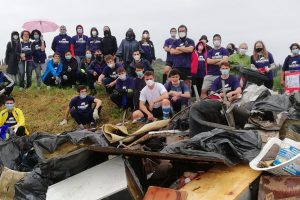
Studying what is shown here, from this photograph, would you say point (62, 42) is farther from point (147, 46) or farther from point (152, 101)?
point (152, 101)

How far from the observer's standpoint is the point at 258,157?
17.7 feet

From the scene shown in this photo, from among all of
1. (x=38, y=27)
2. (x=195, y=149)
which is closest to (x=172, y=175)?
(x=195, y=149)

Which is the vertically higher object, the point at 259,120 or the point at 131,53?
the point at 131,53

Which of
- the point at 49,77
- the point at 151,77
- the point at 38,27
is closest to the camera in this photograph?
the point at 151,77

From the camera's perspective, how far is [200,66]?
1084cm

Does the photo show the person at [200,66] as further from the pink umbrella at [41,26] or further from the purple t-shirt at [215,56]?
the pink umbrella at [41,26]

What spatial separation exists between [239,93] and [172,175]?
158 inches

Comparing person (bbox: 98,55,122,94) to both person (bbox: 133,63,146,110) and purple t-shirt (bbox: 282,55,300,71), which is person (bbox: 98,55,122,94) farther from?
purple t-shirt (bbox: 282,55,300,71)

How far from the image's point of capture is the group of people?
990 centimetres

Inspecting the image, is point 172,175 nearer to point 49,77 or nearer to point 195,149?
point 195,149

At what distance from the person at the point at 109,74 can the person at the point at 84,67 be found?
1066 millimetres

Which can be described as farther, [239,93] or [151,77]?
[151,77]

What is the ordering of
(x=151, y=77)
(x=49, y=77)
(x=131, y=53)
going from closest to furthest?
(x=151, y=77) → (x=131, y=53) → (x=49, y=77)

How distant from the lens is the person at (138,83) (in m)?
10.6
